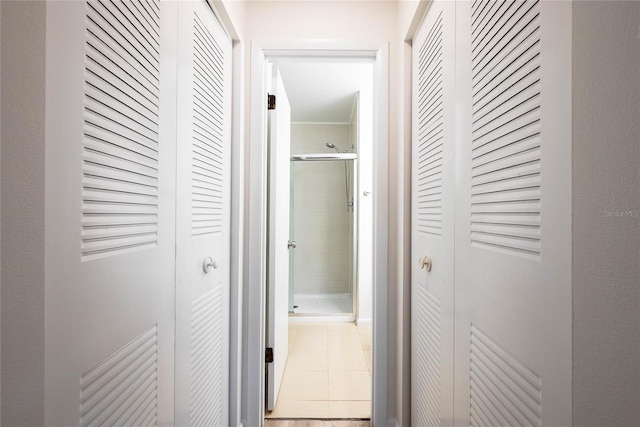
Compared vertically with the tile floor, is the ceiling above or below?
above

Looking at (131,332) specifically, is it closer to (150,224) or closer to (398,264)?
(150,224)

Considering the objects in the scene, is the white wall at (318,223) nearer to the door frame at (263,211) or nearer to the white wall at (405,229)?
the door frame at (263,211)

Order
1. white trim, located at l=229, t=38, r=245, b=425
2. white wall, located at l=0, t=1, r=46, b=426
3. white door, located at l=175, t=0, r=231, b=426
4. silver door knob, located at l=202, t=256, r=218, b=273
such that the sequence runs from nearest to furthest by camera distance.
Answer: white wall, located at l=0, t=1, r=46, b=426, white door, located at l=175, t=0, r=231, b=426, silver door knob, located at l=202, t=256, r=218, b=273, white trim, located at l=229, t=38, r=245, b=425

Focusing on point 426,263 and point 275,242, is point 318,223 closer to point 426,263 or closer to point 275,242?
point 275,242

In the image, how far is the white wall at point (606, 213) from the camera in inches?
18.5

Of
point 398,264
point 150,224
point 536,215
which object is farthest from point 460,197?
point 150,224

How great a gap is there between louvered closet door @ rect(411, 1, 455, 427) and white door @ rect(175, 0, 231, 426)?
0.83 meters

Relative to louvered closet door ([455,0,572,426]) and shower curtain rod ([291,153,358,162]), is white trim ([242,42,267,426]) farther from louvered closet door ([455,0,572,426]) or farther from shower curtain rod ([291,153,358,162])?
shower curtain rod ([291,153,358,162])

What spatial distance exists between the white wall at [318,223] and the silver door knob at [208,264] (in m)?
3.02

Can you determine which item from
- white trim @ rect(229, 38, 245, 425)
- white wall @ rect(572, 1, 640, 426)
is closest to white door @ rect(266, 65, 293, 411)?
white trim @ rect(229, 38, 245, 425)

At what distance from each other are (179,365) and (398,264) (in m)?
1.05

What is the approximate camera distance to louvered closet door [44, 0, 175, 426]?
53cm

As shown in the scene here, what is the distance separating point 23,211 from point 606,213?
0.85m

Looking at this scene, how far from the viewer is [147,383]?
2.70 feet
